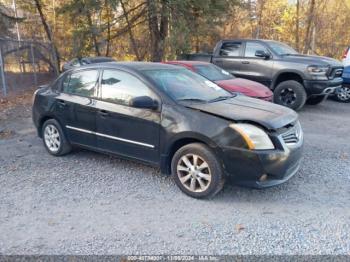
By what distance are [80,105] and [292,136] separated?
9.75 feet

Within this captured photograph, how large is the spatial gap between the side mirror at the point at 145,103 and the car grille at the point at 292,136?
1591 millimetres

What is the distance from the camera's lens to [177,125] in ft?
13.3

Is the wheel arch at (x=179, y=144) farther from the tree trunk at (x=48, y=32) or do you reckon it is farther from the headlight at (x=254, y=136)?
the tree trunk at (x=48, y=32)

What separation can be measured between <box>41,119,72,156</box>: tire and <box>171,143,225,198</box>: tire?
210 centimetres

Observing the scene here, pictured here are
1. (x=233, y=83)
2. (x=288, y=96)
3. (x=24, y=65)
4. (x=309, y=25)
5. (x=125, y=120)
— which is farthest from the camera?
(x=309, y=25)

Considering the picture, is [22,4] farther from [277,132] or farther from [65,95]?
[277,132]

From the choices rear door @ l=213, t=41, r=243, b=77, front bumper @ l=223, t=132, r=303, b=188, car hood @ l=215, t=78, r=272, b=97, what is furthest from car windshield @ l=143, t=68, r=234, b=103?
rear door @ l=213, t=41, r=243, b=77

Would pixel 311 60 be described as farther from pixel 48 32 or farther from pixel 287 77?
pixel 48 32

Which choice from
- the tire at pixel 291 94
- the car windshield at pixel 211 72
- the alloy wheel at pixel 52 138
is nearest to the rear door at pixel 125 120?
the alloy wheel at pixel 52 138

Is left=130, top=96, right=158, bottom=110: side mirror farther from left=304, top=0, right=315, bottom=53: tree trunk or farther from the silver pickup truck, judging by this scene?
left=304, top=0, right=315, bottom=53: tree trunk

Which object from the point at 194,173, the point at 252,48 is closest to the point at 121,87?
the point at 194,173

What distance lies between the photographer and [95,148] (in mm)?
4949


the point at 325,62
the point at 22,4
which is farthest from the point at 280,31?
the point at 22,4

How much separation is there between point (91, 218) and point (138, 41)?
579 inches
